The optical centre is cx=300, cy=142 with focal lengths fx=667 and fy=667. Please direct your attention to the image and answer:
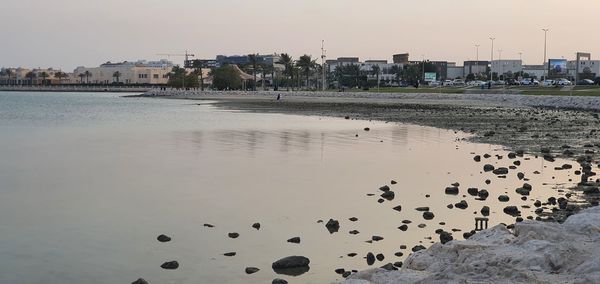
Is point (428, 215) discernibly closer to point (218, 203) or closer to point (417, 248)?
point (417, 248)

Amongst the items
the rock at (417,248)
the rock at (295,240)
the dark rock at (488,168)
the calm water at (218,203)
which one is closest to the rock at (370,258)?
the calm water at (218,203)

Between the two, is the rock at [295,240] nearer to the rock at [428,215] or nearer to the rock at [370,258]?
the rock at [370,258]

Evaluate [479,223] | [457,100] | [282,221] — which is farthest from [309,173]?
[457,100]

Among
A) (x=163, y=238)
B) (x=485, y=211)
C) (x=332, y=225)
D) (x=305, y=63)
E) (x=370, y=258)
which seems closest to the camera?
(x=370, y=258)

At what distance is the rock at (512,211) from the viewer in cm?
1419

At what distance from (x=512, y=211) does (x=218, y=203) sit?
268 inches

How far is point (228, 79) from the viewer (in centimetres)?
15838

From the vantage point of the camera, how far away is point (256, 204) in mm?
16031

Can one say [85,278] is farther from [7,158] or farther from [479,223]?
[7,158]

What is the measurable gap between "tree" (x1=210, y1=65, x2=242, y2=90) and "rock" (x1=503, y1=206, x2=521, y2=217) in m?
146

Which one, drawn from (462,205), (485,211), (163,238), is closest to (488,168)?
(462,205)

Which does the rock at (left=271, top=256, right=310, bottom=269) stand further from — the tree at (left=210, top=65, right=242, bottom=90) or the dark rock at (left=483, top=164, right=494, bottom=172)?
the tree at (left=210, top=65, right=242, bottom=90)

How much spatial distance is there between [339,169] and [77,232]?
34.9ft

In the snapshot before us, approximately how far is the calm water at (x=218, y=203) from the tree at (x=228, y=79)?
128 meters
